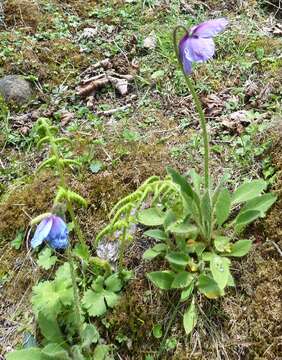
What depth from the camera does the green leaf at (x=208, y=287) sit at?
2.09 m

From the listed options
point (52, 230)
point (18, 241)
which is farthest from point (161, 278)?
point (18, 241)

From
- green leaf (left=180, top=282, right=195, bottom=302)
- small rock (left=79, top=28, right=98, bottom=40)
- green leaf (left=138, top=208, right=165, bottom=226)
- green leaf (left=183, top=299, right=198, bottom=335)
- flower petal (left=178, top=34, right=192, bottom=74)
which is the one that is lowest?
green leaf (left=183, top=299, right=198, bottom=335)

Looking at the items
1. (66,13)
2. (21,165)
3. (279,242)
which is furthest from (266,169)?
(66,13)

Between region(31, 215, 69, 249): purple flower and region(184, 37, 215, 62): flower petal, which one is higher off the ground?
region(184, 37, 215, 62): flower petal

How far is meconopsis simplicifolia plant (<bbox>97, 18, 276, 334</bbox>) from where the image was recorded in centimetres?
210

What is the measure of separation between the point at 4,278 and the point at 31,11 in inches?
95.6

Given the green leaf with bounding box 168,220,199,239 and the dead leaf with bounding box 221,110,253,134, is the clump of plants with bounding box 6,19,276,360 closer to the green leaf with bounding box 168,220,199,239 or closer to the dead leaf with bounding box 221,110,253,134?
the green leaf with bounding box 168,220,199,239

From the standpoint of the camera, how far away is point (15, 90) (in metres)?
3.38

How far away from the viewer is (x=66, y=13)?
4.10 meters

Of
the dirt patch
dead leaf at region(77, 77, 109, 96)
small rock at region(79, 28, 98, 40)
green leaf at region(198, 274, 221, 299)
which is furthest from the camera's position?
the dirt patch

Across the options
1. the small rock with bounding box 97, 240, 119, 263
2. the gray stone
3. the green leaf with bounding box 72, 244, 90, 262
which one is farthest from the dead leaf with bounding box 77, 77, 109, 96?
the green leaf with bounding box 72, 244, 90, 262

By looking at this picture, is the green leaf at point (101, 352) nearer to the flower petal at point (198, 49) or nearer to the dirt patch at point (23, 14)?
the flower petal at point (198, 49)

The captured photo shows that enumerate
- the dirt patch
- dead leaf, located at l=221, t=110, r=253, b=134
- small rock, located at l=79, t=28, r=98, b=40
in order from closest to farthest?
dead leaf, located at l=221, t=110, r=253, b=134
small rock, located at l=79, t=28, r=98, b=40
the dirt patch

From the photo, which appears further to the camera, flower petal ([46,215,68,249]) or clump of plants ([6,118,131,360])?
clump of plants ([6,118,131,360])
